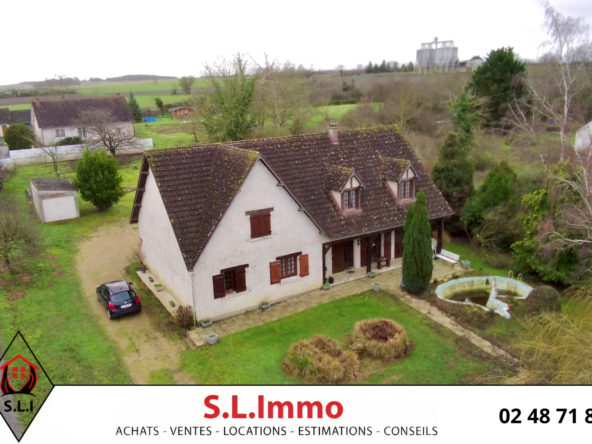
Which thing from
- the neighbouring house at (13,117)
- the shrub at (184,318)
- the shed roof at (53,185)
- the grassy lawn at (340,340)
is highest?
the neighbouring house at (13,117)

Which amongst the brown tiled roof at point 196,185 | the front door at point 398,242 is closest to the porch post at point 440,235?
the front door at point 398,242

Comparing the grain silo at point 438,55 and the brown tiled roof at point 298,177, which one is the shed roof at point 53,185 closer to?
the brown tiled roof at point 298,177

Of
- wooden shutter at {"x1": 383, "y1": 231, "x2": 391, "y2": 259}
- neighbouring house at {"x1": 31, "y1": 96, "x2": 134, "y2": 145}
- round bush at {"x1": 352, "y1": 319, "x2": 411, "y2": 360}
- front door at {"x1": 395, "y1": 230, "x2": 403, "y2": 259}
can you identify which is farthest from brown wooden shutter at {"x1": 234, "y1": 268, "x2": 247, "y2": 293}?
neighbouring house at {"x1": 31, "y1": 96, "x2": 134, "y2": 145}

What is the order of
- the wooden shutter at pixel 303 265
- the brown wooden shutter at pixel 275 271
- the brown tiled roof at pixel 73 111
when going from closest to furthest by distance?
the brown wooden shutter at pixel 275 271 < the wooden shutter at pixel 303 265 < the brown tiled roof at pixel 73 111

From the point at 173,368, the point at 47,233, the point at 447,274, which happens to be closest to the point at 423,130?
the point at 447,274

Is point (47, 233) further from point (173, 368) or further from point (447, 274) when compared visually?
point (447, 274)

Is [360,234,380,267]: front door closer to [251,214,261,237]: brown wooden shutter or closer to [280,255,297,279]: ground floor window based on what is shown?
[280,255,297,279]: ground floor window

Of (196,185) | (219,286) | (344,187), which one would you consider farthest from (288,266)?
(196,185)
